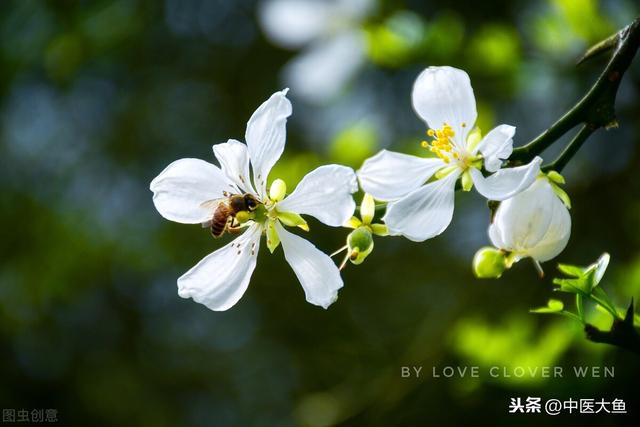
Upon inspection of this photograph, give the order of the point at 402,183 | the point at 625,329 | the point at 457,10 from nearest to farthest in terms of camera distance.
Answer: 1. the point at 625,329
2. the point at 402,183
3. the point at 457,10

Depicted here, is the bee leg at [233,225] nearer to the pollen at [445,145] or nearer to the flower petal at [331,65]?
the pollen at [445,145]

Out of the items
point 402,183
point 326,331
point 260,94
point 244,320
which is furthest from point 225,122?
point 402,183

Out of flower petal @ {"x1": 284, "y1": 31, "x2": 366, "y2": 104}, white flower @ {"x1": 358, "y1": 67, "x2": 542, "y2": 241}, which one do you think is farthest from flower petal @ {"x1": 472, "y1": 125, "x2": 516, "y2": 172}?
flower petal @ {"x1": 284, "y1": 31, "x2": 366, "y2": 104}

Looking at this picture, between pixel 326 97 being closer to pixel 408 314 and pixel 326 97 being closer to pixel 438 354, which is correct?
pixel 438 354

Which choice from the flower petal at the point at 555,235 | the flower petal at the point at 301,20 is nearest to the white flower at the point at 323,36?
the flower petal at the point at 301,20

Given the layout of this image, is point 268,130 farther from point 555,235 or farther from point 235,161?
point 555,235

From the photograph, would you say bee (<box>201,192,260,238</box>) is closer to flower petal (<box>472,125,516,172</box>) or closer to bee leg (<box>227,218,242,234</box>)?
bee leg (<box>227,218,242,234</box>)

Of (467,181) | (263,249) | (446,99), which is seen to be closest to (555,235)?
(467,181)
